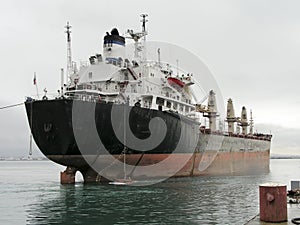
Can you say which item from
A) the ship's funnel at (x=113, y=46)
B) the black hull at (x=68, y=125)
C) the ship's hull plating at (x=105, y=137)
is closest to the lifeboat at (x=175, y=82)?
the ship's hull plating at (x=105, y=137)

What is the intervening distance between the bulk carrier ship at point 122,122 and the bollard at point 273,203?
13.1 m

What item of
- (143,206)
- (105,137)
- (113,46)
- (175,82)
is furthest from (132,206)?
(175,82)

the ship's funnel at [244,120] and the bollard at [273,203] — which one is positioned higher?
the ship's funnel at [244,120]

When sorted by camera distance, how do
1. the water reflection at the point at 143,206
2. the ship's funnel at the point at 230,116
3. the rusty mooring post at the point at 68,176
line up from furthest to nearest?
the ship's funnel at the point at 230,116
the rusty mooring post at the point at 68,176
the water reflection at the point at 143,206

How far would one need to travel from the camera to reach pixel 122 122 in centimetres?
2106

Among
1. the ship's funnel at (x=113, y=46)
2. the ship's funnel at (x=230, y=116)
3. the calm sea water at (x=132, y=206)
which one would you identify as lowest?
the calm sea water at (x=132, y=206)

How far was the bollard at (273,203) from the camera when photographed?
309 inches

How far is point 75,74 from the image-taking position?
2556 cm

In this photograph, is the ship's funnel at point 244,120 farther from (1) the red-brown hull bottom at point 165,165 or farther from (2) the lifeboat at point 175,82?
(2) the lifeboat at point 175,82

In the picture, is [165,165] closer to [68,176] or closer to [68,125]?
[68,176]

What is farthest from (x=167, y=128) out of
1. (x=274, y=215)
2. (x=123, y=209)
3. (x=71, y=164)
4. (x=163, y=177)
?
(x=274, y=215)

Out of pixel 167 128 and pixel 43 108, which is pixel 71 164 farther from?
pixel 167 128

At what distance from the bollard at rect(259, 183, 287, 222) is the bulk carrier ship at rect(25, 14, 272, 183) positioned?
13071 millimetres

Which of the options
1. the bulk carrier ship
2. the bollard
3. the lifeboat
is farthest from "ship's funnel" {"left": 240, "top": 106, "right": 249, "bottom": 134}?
the bollard
